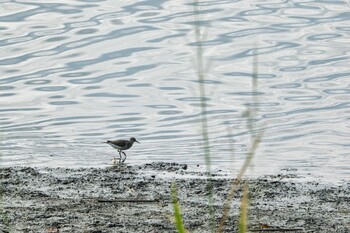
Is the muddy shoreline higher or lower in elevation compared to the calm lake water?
higher

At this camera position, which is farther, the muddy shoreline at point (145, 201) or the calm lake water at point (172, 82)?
the calm lake water at point (172, 82)

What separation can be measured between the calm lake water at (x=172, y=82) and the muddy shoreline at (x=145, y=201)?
104 centimetres

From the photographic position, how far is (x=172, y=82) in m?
15.6

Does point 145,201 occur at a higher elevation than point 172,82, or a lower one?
higher

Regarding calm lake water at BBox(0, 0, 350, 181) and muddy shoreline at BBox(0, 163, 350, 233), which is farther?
calm lake water at BBox(0, 0, 350, 181)

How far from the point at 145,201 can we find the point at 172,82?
7.32 meters

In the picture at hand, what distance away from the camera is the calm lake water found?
38.5 feet

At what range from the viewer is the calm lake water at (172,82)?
Result: 38.5 feet

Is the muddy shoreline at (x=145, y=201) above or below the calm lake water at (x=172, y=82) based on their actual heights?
A: above

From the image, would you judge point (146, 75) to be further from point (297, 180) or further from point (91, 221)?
point (91, 221)

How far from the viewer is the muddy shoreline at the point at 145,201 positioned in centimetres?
748

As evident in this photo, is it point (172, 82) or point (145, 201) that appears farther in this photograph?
point (172, 82)

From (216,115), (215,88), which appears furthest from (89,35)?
(216,115)

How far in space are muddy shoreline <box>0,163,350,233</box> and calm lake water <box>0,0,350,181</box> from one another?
104cm
